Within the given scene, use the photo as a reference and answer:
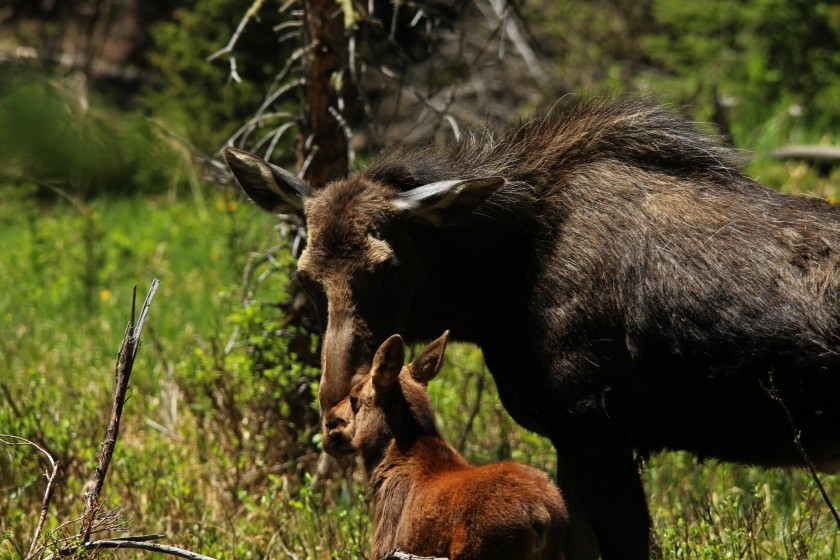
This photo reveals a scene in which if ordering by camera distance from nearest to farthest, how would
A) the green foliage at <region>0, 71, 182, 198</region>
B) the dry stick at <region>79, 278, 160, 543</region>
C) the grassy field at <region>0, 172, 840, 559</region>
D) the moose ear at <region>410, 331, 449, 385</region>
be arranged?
the green foliage at <region>0, 71, 182, 198</region> → the dry stick at <region>79, 278, 160, 543</region> → the moose ear at <region>410, 331, 449, 385</region> → the grassy field at <region>0, 172, 840, 559</region>

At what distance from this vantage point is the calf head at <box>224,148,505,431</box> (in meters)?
5.08

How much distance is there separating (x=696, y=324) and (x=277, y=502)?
2.52m

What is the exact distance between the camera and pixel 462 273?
18.0 feet

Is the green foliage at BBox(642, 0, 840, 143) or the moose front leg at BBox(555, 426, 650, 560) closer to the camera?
the moose front leg at BBox(555, 426, 650, 560)

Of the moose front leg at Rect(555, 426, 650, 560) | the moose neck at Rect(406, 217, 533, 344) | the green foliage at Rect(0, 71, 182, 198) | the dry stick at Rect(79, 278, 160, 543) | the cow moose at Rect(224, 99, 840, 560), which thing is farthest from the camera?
the moose neck at Rect(406, 217, 533, 344)

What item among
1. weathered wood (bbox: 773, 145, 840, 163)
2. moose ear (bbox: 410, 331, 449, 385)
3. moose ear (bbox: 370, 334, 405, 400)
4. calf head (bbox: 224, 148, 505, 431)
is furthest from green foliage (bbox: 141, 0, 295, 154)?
weathered wood (bbox: 773, 145, 840, 163)

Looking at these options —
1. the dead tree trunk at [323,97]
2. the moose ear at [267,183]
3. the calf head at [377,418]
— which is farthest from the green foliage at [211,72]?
the calf head at [377,418]

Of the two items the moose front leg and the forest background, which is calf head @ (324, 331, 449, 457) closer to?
the moose front leg

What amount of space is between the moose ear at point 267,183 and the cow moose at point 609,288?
0.6 inches

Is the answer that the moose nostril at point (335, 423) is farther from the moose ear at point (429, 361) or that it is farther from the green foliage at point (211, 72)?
the green foliage at point (211, 72)

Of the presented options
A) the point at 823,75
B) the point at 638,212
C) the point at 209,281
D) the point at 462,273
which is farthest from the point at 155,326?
the point at 823,75

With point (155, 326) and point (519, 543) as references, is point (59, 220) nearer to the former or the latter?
point (155, 326)

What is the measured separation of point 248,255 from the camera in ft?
27.0

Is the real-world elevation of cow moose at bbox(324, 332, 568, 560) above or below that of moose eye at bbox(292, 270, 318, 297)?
below
